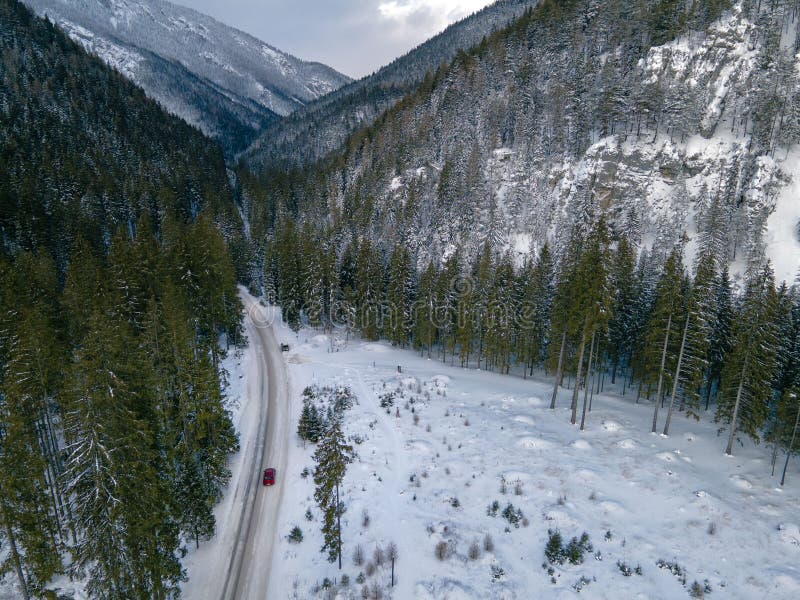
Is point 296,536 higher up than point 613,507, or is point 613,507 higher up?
point 613,507

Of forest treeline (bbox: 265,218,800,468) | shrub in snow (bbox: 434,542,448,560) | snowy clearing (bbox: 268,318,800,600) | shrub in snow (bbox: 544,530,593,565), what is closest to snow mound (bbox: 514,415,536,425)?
snowy clearing (bbox: 268,318,800,600)

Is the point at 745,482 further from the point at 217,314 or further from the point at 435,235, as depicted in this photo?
the point at 435,235

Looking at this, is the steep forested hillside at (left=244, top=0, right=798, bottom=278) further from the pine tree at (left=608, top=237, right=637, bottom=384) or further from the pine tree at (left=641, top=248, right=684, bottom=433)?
the pine tree at (left=641, top=248, right=684, bottom=433)

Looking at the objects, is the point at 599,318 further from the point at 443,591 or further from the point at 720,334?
the point at 443,591

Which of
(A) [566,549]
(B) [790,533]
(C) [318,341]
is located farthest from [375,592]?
(C) [318,341]

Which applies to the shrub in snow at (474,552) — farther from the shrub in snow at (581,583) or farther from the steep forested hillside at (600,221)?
the steep forested hillside at (600,221)

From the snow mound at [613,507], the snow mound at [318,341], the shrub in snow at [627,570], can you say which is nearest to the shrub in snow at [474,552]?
the shrub in snow at [627,570]
